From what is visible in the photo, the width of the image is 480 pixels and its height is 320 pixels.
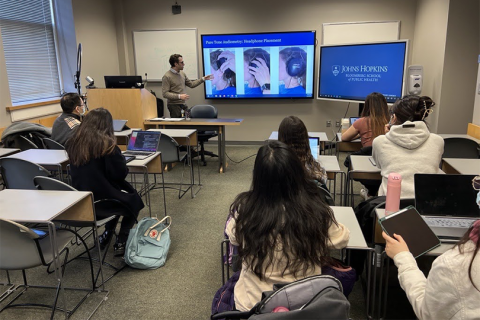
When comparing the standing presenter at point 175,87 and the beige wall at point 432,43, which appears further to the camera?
the standing presenter at point 175,87

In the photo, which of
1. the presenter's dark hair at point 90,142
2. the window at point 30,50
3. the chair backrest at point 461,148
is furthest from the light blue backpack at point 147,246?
the window at point 30,50

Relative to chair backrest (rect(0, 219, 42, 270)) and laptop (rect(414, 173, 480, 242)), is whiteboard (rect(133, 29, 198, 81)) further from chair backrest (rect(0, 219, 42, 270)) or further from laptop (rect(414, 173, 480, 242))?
laptop (rect(414, 173, 480, 242))

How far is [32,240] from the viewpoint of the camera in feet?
6.21

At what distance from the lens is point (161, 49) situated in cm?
679

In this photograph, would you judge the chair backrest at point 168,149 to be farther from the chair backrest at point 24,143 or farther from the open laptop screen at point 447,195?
the open laptop screen at point 447,195

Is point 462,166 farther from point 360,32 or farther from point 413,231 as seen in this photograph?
point 360,32

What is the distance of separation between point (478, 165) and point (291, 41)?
167 inches

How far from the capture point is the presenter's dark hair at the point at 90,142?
99.6 inches

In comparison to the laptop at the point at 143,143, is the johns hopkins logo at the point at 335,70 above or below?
above

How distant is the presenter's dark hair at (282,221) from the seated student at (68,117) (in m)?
2.64

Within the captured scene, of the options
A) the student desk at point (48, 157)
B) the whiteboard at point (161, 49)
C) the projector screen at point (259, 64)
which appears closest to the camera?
the student desk at point (48, 157)

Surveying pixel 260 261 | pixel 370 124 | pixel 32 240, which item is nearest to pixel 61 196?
pixel 32 240

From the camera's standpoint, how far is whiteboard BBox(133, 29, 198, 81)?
6.68 m

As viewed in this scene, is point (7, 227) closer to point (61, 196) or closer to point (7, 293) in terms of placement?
point (61, 196)
